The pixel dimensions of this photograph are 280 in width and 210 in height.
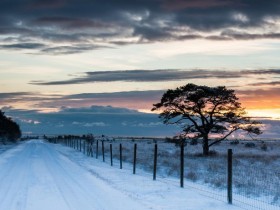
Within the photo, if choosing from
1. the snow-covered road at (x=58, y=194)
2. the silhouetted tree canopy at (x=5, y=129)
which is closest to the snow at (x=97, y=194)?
the snow-covered road at (x=58, y=194)

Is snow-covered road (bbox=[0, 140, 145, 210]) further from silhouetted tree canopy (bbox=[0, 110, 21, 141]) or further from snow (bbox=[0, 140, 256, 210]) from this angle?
silhouetted tree canopy (bbox=[0, 110, 21, 141])

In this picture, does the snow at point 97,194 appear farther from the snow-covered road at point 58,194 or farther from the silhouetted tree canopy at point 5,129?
the silhouetted tree canopy at point 5,129

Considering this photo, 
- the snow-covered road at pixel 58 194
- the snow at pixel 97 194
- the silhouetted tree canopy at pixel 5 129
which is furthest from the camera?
the silhouetted tree canopy at pixel 5 129

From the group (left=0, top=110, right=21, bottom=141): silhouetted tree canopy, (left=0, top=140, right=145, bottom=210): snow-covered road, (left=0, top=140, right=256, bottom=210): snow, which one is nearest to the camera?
(left=0, top=140, right=145, bottom=210): snow-covered road

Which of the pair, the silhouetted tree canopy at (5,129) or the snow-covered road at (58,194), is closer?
the snow-covered road at (58,194)

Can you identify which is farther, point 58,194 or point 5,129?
point 5,129

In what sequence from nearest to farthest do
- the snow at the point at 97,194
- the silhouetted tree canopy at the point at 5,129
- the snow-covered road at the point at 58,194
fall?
1. the snow-covered road at the point at 58,194
2. the snow at the point at 97,194
3. the silhouetted tree canopy at the point at 5,129

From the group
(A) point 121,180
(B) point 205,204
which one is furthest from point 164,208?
(A) point 121,180

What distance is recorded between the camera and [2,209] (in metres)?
12.9

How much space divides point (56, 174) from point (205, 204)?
35.5 ft

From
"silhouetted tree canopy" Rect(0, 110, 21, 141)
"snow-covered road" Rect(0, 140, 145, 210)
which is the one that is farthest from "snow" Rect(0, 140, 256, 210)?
"silhouetted tree canopy" Rect(0, 110, 21, 141)

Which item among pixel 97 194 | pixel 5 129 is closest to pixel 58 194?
pixel 97 194

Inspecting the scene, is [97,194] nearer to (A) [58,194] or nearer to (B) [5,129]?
(A) [58,194]

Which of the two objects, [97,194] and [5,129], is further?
[5,129]
